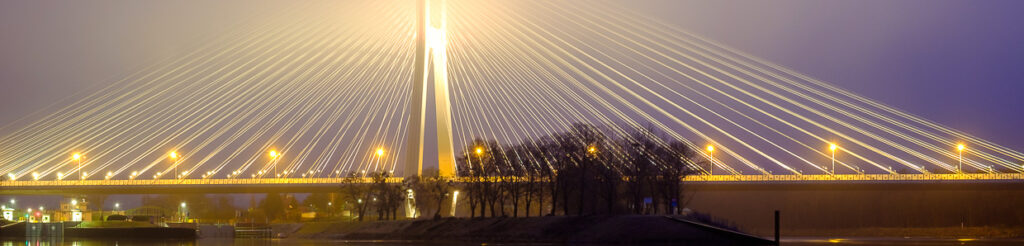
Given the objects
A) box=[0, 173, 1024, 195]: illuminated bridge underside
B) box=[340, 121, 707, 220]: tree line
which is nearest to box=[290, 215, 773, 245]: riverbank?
box=[340, 121, 707, 220]: tree line

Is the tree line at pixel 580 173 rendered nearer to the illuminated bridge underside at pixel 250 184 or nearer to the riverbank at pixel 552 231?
the riverbank at pixel 552 231

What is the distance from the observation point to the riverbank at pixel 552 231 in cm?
4988

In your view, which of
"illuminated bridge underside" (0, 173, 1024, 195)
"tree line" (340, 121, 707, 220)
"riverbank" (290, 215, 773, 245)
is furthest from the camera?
"illuminated bridge underside" (0, 173, 1024, 195)

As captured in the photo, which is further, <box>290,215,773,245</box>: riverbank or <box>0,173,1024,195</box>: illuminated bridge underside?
<box>0,173,1024,195</box>: illuminated bridge underside

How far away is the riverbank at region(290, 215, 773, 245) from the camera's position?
164 ft

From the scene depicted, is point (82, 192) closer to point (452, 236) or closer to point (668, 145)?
point (452, 236)

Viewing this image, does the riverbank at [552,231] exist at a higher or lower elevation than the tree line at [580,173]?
lower

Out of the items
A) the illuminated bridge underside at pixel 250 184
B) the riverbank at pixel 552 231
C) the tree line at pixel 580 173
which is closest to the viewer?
the riverbank at pixel 552 231

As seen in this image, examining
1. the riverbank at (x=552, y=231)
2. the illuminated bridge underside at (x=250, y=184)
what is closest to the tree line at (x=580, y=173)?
the riverbank at (x=552, y=231)

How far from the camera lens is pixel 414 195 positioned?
75.2 metres

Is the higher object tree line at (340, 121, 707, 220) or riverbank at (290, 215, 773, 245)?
tree line at (340, 121, 707, 220)

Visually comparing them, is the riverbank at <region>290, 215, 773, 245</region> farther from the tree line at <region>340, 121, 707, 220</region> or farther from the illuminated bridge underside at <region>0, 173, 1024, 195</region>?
the illuminated bridge underside at <region>0, 173, 1024, 195</region>

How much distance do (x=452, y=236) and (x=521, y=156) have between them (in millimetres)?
8014

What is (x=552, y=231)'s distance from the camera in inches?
2304
